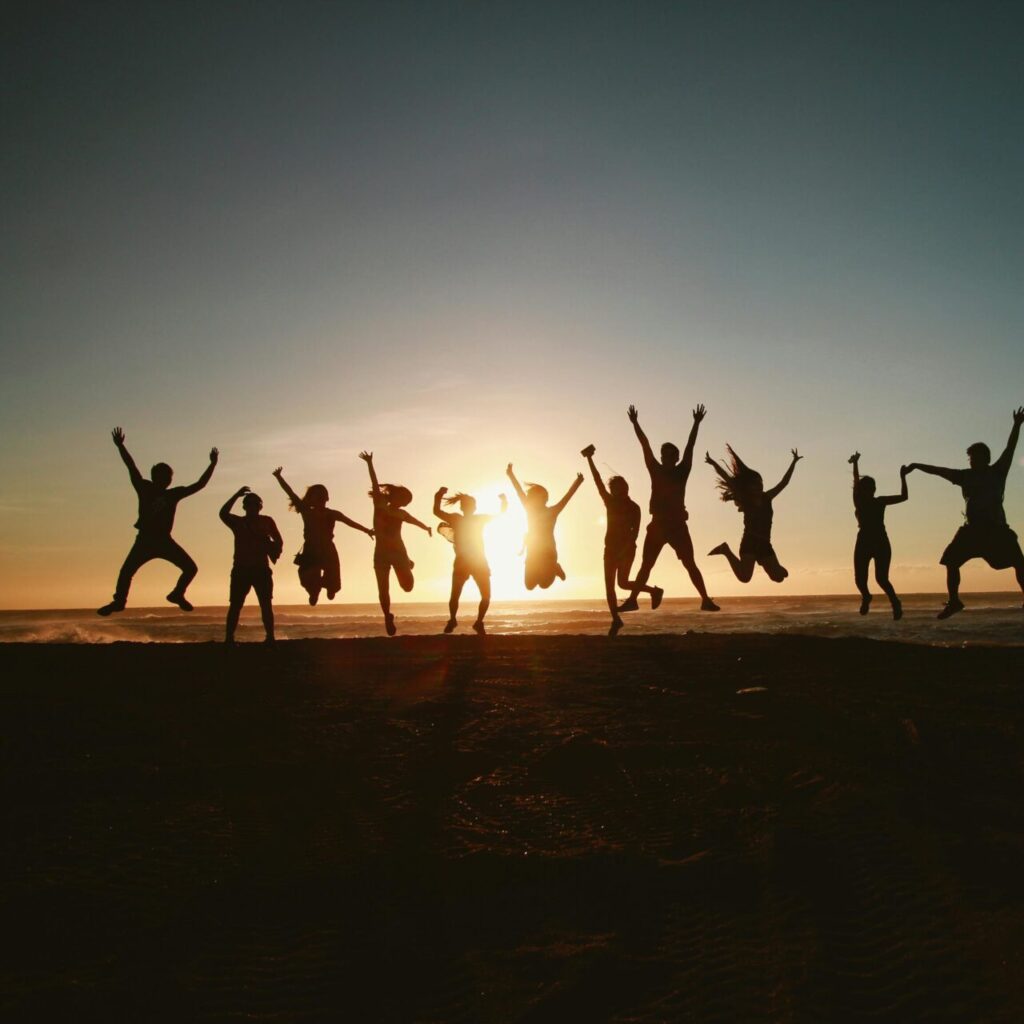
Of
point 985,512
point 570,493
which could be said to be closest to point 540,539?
point 570,493

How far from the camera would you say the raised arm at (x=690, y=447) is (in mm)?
12766

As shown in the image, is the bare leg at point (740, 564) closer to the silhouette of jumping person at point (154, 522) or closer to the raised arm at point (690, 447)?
the raised arm at point (690, 447)

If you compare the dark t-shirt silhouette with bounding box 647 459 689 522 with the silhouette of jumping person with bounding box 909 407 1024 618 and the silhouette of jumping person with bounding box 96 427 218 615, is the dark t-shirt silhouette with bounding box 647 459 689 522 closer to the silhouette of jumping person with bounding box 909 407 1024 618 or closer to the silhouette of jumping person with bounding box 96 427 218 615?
the silhouette of jumping person with bounding box 909 407 1024 618

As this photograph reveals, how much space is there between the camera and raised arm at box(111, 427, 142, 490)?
12820 millimetres

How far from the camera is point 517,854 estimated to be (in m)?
5.55

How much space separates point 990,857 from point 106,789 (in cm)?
564

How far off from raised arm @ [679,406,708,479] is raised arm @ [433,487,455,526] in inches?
150

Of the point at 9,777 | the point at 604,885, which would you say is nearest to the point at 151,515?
the point at 9,777

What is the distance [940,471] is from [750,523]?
9.19ft

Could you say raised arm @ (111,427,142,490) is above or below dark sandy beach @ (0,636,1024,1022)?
above

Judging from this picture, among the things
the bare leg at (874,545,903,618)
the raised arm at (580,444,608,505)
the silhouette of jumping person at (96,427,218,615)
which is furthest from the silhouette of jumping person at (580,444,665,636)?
the silhouette of jumping person at (96,427,218,615)

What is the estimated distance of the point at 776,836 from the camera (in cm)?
554

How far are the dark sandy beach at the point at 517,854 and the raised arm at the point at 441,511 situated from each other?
222 inches

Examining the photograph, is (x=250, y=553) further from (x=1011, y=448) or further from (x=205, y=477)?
(x=1011, y=448)
